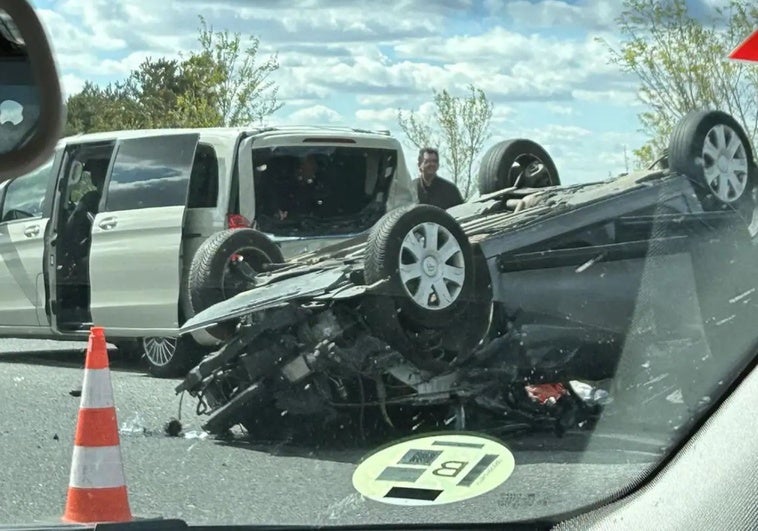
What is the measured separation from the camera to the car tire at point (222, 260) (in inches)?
122

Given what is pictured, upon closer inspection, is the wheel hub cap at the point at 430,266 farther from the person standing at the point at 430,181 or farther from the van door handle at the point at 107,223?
the van door handle at the point at 107,223

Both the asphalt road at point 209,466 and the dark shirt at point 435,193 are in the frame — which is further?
the dark shirt at point 435,193

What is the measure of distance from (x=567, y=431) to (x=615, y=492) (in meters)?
0.18

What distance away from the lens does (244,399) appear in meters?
3.30

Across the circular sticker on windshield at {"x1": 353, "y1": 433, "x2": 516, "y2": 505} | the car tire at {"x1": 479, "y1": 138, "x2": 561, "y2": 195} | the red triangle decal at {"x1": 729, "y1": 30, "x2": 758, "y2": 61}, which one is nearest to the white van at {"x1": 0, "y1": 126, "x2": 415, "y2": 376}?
the car tire at {"x1": 479, "y1": 138, "x2": 561, "y2": 195}

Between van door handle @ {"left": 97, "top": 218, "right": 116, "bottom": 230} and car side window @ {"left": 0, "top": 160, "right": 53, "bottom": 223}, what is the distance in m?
0.15

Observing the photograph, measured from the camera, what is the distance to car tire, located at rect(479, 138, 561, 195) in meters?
3.21

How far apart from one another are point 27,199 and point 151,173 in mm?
284

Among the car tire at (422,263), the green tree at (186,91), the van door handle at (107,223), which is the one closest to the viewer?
the green tree at (186,91)

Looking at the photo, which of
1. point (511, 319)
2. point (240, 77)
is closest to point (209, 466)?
point (511, 319)

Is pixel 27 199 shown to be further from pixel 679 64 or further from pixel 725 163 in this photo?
pixel 725 163

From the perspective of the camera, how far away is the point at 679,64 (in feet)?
10.5

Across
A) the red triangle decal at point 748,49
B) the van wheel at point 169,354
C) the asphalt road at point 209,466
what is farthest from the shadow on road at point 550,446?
the red triangle decal at point 748,49

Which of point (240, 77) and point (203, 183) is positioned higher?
point (240, 77)
